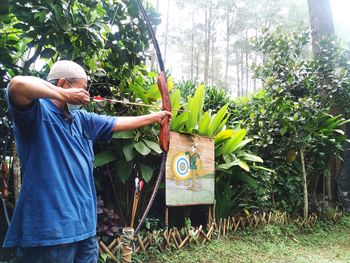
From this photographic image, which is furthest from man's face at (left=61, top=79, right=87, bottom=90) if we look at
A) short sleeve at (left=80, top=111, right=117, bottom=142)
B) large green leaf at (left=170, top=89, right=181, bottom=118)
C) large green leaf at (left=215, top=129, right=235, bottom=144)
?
large green leaf at (left=215, top=129, right=235, bottom=144)

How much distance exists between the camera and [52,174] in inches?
47.0

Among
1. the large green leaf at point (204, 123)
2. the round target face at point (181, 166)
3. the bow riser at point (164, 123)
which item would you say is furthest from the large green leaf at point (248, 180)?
the bow riser at point (164, 123)

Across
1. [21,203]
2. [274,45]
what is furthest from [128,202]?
[274,45]

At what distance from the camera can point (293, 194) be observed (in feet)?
14.3

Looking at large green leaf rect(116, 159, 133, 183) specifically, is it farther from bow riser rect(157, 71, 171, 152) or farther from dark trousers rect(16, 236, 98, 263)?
dark trousers rect(16, 236, 98, 263)

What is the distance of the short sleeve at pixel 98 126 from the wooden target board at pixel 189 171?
1402 millimetres

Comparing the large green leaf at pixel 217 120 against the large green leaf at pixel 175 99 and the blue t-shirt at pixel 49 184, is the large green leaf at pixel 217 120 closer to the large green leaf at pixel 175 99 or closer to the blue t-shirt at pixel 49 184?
the large green leaf at pixel 175 99

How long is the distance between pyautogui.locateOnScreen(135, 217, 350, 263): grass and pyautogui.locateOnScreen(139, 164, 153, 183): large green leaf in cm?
67

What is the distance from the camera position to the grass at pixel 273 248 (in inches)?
113

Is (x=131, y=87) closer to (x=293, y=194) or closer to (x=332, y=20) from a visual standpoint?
(x=293, y=194)

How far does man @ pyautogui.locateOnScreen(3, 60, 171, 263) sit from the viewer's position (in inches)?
44.5

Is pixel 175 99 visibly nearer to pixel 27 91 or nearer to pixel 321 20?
pixel 27 91

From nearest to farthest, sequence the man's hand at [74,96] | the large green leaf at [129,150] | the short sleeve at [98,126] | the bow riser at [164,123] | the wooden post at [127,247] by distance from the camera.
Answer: the man's hand at [74,96] < the short sleeve at [98,126] < the bow riser at [164,123] < the wooden post at [127,247] < the large green leaf at [129,150]

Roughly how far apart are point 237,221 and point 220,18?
20.2 metres
